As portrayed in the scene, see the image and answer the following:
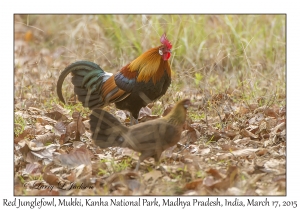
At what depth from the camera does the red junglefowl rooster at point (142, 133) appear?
4.46 m

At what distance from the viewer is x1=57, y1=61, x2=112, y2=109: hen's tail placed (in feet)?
20.3

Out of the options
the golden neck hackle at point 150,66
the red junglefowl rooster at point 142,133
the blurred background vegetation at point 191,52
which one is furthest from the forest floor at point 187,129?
the golden neck hackle at point 150,66

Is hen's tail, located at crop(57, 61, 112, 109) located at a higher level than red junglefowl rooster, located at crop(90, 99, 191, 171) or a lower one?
higher

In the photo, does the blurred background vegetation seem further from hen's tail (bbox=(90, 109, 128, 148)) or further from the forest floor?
hen's tail (bbox=(90, 109, 128, 148))

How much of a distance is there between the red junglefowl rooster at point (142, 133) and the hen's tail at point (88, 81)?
1617 millimetres

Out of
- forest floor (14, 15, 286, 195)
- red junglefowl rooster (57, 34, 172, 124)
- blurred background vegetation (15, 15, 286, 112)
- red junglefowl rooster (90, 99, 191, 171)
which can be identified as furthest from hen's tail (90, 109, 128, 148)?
blurred background vegetation (15, 15, 286, 112)

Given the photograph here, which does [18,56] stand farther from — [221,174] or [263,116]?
[221,174]

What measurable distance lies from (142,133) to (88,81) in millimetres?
2006

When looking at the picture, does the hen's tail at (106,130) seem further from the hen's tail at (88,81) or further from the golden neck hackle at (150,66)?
the hen's tail at (88,81)

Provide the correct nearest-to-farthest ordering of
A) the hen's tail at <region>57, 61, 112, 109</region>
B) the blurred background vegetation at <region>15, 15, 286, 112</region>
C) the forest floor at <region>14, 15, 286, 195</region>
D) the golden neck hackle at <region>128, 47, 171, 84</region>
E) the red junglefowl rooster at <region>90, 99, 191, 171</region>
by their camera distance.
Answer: the forest floor at <region>14, 15, 286, 195</region>, the red junglefowl rooster at <region>90, 99, 191, 171</region>, the golden neck hackle at <region>128, 47, 171, 84</region>, the hen's tail at <region>57, 61, 112, 109</region>, the blurred background vegetation at <region>15, 15, 286, 112</region>

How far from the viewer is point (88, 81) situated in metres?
6.27

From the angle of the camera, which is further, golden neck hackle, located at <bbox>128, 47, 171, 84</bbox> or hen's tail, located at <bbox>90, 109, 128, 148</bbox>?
golden neck hackle, located at <bbox>128, 47, 171, 84</bbox>

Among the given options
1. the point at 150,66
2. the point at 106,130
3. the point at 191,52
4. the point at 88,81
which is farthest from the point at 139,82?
the point at 191,52

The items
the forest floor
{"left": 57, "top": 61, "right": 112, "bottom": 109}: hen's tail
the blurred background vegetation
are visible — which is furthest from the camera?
the blurred background vegetation
